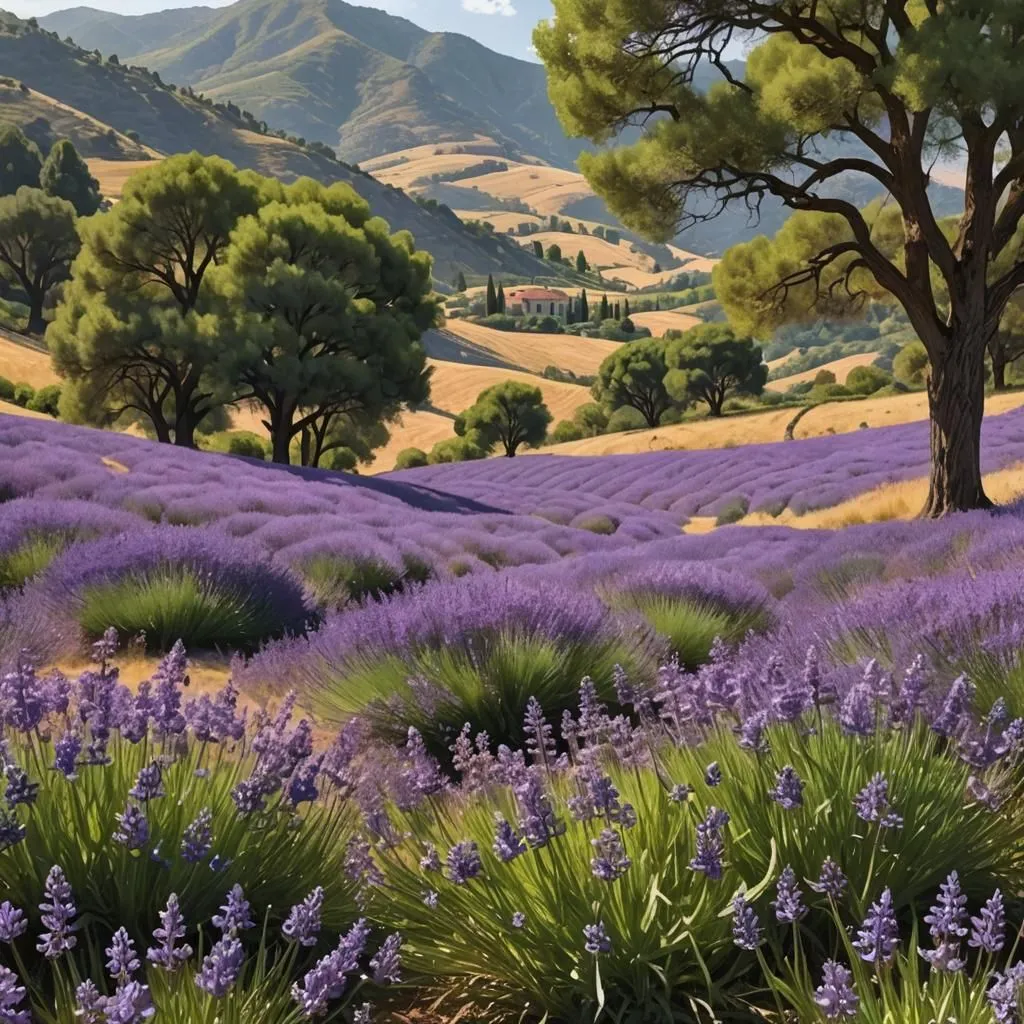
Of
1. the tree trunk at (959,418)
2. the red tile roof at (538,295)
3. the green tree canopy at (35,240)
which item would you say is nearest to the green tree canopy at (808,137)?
the tree trunk at (959,418)

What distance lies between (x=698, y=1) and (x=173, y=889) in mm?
10472

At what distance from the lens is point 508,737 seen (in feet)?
12.6

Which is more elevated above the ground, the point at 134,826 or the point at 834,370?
the point at 834,370

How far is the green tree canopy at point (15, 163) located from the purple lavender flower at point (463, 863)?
93620 mm

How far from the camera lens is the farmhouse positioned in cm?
16400

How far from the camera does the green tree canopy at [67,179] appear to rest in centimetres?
7525

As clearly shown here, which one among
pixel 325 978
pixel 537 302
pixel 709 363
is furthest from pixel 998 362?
pixel 537 302

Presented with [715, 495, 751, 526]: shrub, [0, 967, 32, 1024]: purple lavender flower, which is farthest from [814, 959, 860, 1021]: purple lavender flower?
[715, 495, 751, 526]: shrub

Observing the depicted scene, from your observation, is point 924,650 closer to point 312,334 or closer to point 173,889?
point 173,889

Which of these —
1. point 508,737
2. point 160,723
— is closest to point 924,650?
point 508,737

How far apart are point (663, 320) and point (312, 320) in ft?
521

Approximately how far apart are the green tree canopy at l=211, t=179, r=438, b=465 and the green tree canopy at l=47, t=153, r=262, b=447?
888 mm

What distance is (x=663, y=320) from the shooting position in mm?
178250

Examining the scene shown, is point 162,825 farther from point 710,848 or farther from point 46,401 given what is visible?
point 46,401
